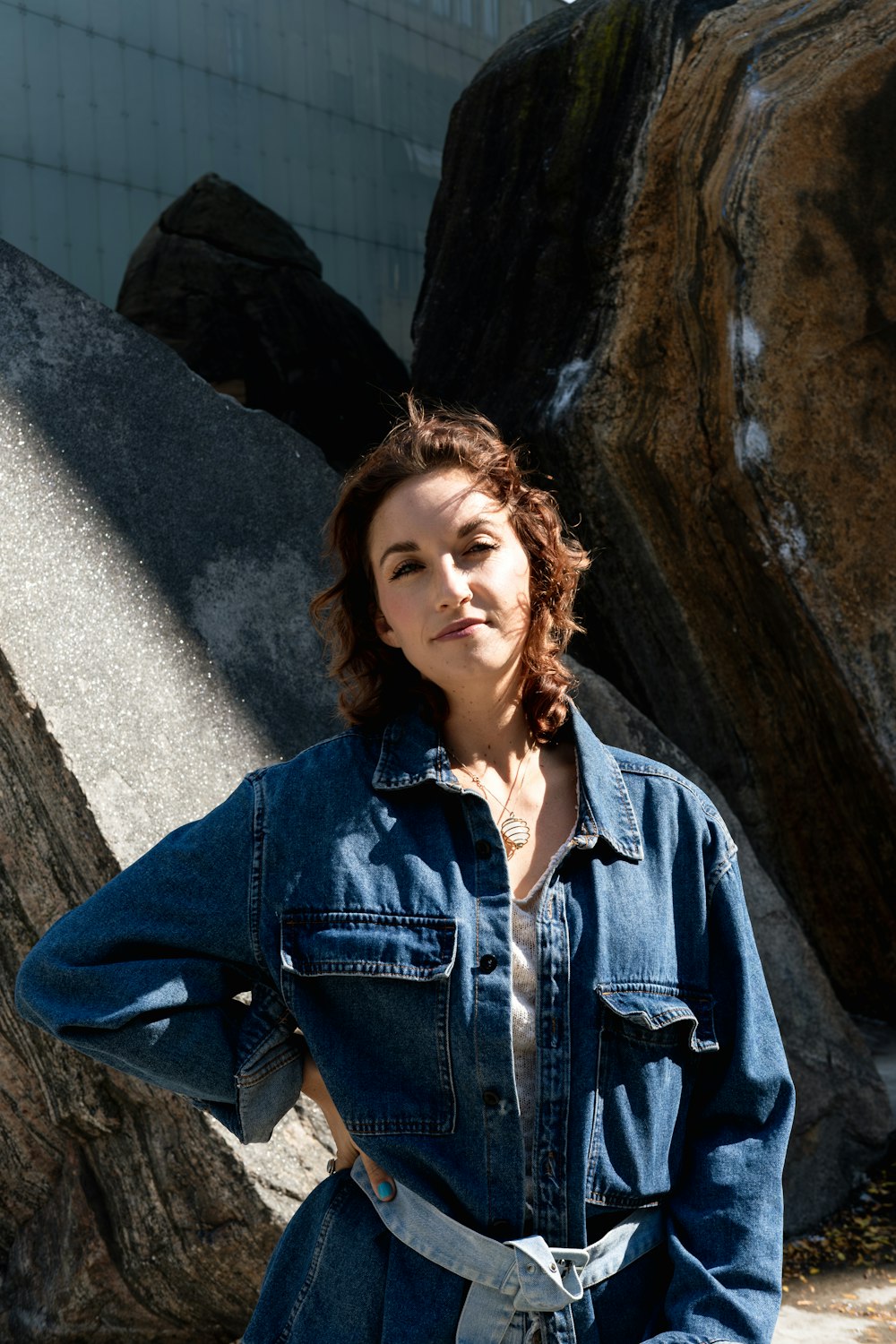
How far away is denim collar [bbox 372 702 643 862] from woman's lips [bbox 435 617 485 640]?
94 mm

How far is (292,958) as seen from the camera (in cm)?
130

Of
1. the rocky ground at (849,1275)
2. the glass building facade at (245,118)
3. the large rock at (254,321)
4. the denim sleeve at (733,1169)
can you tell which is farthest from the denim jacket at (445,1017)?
the glass building facade at (245,118)

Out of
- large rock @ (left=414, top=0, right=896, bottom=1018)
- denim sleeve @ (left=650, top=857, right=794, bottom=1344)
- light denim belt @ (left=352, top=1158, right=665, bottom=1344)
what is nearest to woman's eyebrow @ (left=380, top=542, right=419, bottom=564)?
denim sleeve @ (left=650, top=857, right=794, bottom=1344)

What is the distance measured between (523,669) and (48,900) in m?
1.10

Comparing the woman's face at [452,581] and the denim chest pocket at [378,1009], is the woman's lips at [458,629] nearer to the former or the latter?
the woman's face at [452,581]

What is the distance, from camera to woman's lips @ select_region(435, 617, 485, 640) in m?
1.37

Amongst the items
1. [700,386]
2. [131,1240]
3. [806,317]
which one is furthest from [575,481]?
[131,1240]

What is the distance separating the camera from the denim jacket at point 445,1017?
4.12ft

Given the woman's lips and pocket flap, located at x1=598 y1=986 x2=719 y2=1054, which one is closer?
pocket flap, located at x1=598 y1=986 x2=719 y2=1054

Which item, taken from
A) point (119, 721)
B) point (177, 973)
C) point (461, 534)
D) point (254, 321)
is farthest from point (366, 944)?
point (254, 321)

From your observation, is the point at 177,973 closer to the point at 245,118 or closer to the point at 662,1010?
the point at 662,1010

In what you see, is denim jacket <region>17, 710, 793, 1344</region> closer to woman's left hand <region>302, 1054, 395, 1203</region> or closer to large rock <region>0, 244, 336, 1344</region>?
woman's left hand <region>302, 1054, 395, 1203</region>

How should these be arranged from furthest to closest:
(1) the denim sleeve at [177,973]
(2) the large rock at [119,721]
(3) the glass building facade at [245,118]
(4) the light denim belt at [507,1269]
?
(3) the glass building facade at [245,118] → (2) the large rock at [119,721] → (1) the denim sleeve at [177,973] → (4) the light denim belt at [507,1269]

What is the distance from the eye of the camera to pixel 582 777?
4.51 feet
